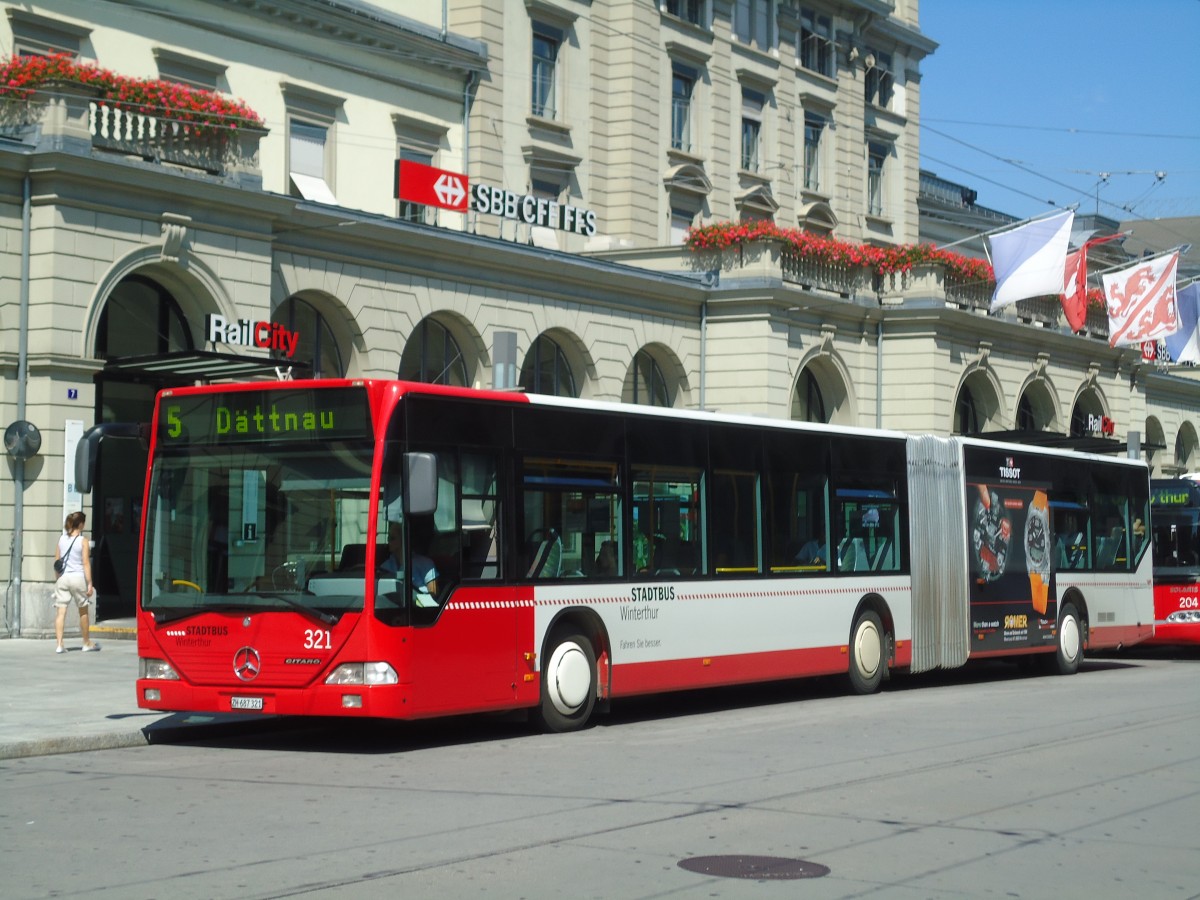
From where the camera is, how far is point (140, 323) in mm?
25078

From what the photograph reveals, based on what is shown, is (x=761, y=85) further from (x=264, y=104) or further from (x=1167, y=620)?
(x=1167, y=620)

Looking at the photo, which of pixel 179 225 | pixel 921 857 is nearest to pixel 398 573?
pixel 921 857

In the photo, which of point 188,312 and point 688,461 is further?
point 188,312

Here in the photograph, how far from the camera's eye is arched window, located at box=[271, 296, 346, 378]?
27.9 m

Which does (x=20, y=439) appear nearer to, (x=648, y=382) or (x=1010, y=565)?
(x=1010, y=565)

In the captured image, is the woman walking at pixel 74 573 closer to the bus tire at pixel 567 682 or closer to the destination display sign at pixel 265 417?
the destination display sign at pixel 265 417

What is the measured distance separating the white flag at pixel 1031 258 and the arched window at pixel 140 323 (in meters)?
18.4

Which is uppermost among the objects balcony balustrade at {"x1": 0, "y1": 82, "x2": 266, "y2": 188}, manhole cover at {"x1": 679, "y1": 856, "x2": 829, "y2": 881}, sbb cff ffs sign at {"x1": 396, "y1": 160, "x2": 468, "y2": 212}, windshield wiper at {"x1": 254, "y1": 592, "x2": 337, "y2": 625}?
sbb cff ffs sign at {"x1": 396, "y1": 160, "x2": 468, "y2": 212}

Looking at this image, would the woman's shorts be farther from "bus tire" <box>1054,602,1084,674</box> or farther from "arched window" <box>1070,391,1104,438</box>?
"arched window" <box>1070,391,1104,438</box>

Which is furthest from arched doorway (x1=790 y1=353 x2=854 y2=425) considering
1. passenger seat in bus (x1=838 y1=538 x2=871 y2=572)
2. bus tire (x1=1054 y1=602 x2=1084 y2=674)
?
passenger seat in bus (x1=838 y1=538 x2=871 y2=572)

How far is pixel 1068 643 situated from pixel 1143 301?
1667cm

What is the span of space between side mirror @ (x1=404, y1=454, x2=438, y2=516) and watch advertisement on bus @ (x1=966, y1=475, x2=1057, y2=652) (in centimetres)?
1113

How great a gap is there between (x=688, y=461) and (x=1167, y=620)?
15.0 m

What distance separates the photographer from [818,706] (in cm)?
1853
